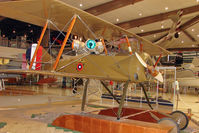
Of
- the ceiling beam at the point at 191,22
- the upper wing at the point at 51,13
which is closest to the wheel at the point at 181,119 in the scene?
the upper wing at the point at 51,13

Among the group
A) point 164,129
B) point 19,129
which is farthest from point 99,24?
point 19,129

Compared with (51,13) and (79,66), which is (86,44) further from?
(51,13)

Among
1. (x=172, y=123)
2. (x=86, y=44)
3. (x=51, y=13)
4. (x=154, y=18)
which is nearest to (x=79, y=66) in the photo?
(x=86, y=44)

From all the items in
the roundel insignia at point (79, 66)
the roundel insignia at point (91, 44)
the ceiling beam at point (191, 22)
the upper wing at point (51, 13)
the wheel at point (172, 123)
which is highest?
the ceiling beam at point (191, 22)

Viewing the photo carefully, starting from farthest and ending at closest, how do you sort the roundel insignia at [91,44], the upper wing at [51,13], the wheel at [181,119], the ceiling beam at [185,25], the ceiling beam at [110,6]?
the ceiling beam at [185,25]
the ceiling beam at [110,6]
the wheel at [181,119]
the roundel insignia at [91,44]
the upper wing at [51,13]

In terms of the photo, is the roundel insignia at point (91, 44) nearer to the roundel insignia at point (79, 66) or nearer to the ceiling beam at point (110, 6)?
the roundel insignia at point (79, 66)

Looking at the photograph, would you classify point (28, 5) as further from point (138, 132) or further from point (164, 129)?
point (164, 129)

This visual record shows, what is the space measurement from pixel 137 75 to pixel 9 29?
21351 mm

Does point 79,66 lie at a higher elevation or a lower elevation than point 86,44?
lower

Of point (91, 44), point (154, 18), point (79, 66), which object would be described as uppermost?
point (154, 18)

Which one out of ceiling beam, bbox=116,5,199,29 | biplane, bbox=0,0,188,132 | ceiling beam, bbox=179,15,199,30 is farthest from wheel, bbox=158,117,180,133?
ceiling beam, bbox=179,15,199,30

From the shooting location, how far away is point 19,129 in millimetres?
3832

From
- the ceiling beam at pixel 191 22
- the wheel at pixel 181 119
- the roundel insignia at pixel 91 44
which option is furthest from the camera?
the ceiling beam at pixel 191 22

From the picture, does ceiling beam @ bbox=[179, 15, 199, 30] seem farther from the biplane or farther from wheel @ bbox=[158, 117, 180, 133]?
wheel @ bbox=[158, 117, 180, 133]
